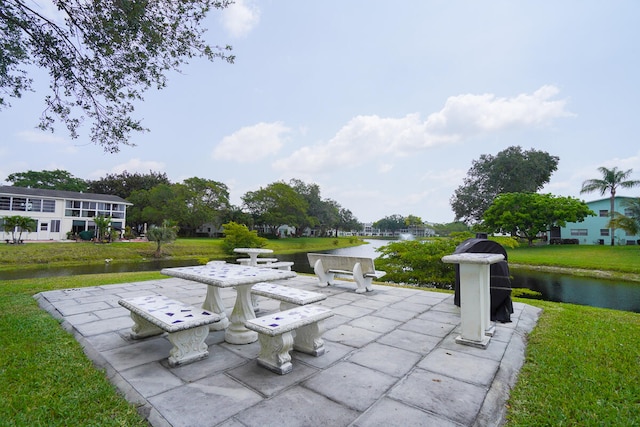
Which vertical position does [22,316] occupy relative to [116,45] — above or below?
below

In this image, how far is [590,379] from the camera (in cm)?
249

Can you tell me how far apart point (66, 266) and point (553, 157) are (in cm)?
4395

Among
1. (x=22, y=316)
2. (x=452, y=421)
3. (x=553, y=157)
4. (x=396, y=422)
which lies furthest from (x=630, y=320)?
(x=553, y=157)

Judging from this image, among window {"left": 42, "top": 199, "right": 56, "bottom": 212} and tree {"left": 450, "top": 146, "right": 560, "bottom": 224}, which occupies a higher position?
tree {"left": 450, "top": 146, "right": 560, "bottom": 224}

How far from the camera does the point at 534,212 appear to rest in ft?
82.6

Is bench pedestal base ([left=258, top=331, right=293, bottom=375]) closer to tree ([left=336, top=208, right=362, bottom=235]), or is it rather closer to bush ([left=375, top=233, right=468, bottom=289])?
bush ([left=375, top=233, right=468, bottom=289])

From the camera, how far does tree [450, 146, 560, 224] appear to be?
1267 inches

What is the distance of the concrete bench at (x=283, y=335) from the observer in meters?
2.57

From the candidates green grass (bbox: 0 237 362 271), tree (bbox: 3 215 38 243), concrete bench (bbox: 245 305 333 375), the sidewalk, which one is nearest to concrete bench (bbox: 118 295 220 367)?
the sidewalk

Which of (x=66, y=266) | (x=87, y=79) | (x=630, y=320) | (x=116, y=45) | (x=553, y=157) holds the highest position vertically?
(x=553, y=157)

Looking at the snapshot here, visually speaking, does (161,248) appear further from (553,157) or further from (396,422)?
(553,157)

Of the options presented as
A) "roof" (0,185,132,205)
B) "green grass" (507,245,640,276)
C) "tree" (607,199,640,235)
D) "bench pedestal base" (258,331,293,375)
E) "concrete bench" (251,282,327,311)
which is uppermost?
"roof" (0,185,132,205)

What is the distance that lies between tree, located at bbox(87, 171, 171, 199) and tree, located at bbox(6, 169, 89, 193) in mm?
1611

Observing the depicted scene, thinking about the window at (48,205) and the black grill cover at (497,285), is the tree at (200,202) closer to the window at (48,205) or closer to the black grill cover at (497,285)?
the window at (48,205)
